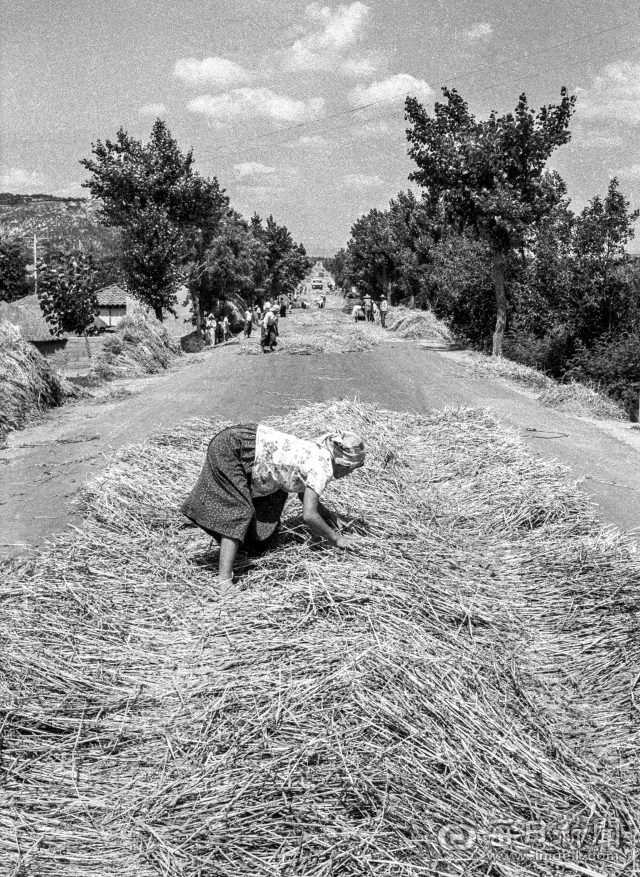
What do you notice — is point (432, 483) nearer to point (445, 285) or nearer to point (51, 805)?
point (51, 805)

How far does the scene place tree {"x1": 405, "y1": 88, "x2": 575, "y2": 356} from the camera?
2036 centimetres

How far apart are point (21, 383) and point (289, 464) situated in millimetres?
8737

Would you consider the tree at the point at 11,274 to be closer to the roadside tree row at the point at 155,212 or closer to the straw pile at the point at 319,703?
the roadside tree row at the point at 155,212

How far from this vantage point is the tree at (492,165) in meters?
20.4

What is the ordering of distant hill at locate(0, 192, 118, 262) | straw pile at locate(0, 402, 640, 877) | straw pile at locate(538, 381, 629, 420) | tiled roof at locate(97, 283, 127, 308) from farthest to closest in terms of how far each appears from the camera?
distant hill at locate(0, 192, 118, 262)
tiled roof at locate(97, 283, 127, 308)
straw pile at locate(538, 381, 629, 420)
straw pile at locate(0, 402, 640, 877)

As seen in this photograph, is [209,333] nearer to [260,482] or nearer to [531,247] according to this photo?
[531,247]

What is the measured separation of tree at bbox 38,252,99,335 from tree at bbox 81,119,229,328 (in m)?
6.01

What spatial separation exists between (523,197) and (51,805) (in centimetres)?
2083

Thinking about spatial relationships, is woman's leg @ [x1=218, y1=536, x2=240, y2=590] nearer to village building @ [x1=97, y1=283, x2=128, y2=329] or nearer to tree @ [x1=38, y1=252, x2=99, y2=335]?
tree @ [x1=38, y1=252, x2=99, y2=335]

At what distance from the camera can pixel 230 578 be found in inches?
181

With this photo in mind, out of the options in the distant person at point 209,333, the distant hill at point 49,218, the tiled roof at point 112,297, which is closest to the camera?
the distant person at point 209,333

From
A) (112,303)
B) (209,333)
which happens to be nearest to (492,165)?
(209,333)

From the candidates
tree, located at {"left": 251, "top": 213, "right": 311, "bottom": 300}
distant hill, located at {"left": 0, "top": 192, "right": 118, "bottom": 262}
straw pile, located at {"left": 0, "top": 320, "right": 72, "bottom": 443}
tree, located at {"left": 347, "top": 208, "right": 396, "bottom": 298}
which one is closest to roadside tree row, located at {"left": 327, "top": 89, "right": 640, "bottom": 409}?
straw pile, located at {"left": 0, "top": 320, "right": 72, "bottom": 443}

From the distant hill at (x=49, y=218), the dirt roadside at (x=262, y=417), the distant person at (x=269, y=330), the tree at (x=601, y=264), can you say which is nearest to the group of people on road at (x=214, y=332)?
the distant person at (x=269, y=330)
